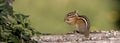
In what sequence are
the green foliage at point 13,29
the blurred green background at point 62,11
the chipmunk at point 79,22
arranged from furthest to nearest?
the blurred green background at point 62,11, the chipmunk at point 79,22, the green foliage at point 13,29

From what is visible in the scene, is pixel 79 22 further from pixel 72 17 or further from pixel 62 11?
pixel 62 11

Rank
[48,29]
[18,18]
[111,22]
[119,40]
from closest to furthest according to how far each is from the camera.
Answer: [18,18]
[119,40]
[48,29]
[111,22]

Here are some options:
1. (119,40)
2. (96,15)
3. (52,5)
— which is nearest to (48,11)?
(52,5)

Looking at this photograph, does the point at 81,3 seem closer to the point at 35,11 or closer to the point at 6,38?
the point at 35,11

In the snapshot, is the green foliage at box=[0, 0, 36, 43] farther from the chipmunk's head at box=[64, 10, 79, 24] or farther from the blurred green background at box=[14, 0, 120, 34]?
the blurred green background at box=[14, 0, 120, 34]

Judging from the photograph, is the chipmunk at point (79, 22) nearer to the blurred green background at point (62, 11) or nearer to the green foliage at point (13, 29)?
the green foliage at point (13, 29)

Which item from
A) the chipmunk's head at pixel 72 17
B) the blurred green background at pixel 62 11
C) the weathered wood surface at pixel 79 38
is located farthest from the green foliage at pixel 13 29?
the blurred green background at pixel 62 11
